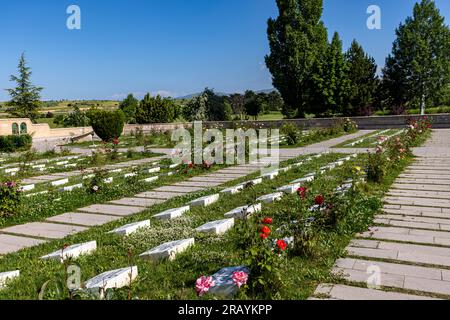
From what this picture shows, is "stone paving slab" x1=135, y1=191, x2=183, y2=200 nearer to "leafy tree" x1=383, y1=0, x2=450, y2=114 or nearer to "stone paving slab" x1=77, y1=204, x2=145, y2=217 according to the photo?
"stone paving slab" x1=77, y1=204, x2=145, y2=217

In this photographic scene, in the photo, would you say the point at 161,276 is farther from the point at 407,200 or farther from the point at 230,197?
the point at 407,200

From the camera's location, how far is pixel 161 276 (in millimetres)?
3262

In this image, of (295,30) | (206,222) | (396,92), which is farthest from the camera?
(396,92)

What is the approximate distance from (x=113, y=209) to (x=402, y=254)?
4320 mm

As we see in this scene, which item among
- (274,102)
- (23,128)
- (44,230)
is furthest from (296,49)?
(44,230)

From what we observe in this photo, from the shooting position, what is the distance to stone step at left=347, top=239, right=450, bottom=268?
3.56 metres

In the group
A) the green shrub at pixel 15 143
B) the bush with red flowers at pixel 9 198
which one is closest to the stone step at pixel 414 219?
the bush with red flowers at pixel 9 198

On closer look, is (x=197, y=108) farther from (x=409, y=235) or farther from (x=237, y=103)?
(x=409, y=235)

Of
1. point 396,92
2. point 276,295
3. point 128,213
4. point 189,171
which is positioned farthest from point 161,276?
point 396,92

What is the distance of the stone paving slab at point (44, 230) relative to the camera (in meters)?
4.94

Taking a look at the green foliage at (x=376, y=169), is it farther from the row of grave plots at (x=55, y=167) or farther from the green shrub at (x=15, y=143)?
the green shrub at (x=15, y=143)

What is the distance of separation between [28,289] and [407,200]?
204 inches

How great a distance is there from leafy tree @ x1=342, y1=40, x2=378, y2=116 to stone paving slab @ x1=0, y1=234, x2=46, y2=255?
27.7 metres

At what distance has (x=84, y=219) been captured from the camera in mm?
5652
